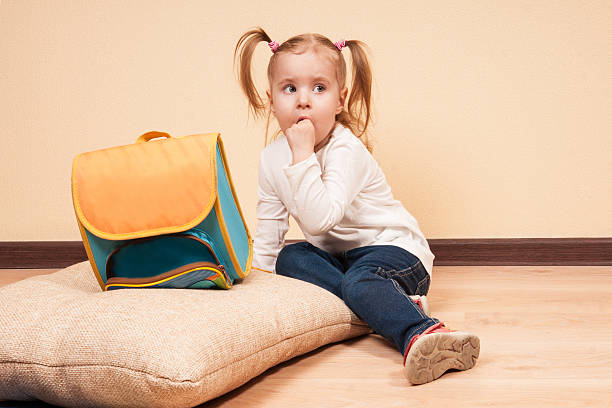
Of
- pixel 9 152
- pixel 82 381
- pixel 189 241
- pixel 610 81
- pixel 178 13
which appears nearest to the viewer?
pixel 82 381

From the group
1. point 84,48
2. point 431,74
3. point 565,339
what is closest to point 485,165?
point 431,74

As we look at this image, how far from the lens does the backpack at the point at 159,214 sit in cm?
110

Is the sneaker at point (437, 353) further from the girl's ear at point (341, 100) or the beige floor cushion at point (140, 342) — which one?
the girl's ear at point (341, 100)

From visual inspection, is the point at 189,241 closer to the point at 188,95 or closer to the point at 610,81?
the point at 188,95

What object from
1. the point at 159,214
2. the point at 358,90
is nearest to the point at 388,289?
the point at 159,214

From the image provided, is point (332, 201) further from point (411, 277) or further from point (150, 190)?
point (150, 190)

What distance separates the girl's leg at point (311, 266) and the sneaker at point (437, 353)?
31cm

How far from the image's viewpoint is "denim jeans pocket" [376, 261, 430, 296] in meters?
1.30

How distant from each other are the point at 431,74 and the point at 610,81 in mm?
491

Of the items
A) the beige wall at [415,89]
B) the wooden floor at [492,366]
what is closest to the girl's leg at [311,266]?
the wooden floor at [492,366]

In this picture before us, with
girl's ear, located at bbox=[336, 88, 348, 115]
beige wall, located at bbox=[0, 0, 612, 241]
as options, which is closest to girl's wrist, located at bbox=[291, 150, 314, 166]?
girl's ear, located at bbox=[336, 88, 348, 115]

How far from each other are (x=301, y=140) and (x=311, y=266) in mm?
260

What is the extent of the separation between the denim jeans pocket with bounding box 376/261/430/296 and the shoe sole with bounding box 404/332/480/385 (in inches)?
10.2

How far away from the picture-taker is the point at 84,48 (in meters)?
2.07
